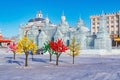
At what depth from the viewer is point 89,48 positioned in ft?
317

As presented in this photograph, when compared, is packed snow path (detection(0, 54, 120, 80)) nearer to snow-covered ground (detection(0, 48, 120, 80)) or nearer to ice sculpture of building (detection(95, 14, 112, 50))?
snow-covered ground (detection(0, 48, 120, 80))

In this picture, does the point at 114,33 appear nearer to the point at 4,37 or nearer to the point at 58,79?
the point at 4,37

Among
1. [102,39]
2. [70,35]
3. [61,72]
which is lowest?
[61,72]

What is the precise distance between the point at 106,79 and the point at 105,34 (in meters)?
70.6

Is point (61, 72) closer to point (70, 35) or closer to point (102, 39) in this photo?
point (102, 39)

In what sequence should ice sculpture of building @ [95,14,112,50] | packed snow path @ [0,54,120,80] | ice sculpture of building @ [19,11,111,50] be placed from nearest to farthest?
1. packed snow path @ [0,54,120,80]
2. ice sculpture of building @ [95,14,112,50]
3. ice sculpture of building @ [19,11,111,50]

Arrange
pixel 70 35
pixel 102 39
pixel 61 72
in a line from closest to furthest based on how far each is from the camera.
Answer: pixel 61 72
pixel 102 39
pixel 70 35

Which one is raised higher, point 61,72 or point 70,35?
point 70,35

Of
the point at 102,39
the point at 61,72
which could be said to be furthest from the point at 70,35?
the point at 61,72

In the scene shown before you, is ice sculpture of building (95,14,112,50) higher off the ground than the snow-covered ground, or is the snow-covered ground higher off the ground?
ice sculpture of building (95,14,112,50)

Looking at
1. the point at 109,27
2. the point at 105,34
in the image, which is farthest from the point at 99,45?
the point at 109,27

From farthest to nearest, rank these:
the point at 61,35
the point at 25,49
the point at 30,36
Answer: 1. the point at 30,36
2. the point at 61,35
3. the point at 25,49

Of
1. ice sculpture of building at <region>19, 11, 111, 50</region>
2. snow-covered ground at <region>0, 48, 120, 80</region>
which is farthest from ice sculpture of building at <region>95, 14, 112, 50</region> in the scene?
snow-covered ground at <region>0, 48, 120, 80</region>

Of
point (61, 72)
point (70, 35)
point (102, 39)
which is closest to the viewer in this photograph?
point (61, 72)
